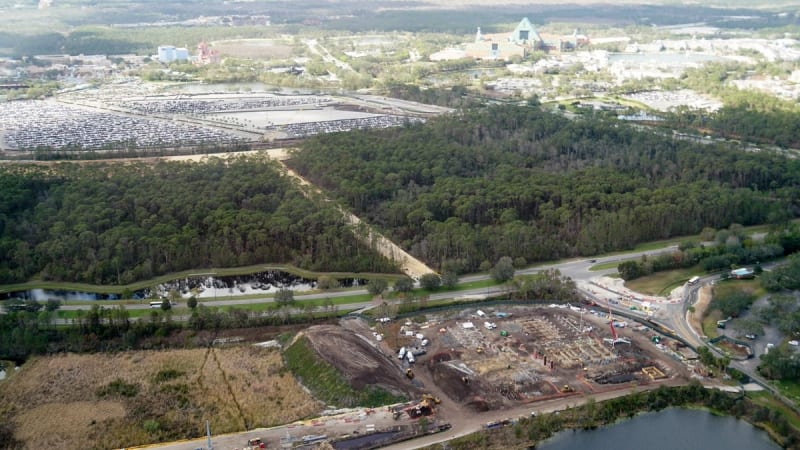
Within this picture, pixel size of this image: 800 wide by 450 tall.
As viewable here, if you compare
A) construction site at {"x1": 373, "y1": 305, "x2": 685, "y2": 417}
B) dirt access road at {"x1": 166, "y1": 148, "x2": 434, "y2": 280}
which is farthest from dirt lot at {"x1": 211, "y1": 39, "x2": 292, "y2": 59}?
construction site at {"x1": 373, "y1": 305, "x2": 685, "y2": 417}

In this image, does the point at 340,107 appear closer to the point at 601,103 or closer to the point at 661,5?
the point at 601,103

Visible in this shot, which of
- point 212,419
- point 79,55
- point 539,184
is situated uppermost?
point 79,55

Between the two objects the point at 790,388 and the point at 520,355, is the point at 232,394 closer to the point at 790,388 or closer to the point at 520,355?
the point at 520,355

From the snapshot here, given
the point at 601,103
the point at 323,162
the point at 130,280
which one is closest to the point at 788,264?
the point at 323,162

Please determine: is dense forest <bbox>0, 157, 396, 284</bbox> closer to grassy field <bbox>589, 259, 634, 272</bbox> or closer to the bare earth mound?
the bare earth mound

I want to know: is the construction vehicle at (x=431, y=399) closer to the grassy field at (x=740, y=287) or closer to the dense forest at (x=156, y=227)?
the dense forest at (x=156, y=227)

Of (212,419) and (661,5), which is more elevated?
(661,5)

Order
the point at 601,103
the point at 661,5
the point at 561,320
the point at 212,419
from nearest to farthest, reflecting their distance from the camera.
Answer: the point at 212,419 < the point at 561,320 < the point at 601,103 < the point at 661,5
